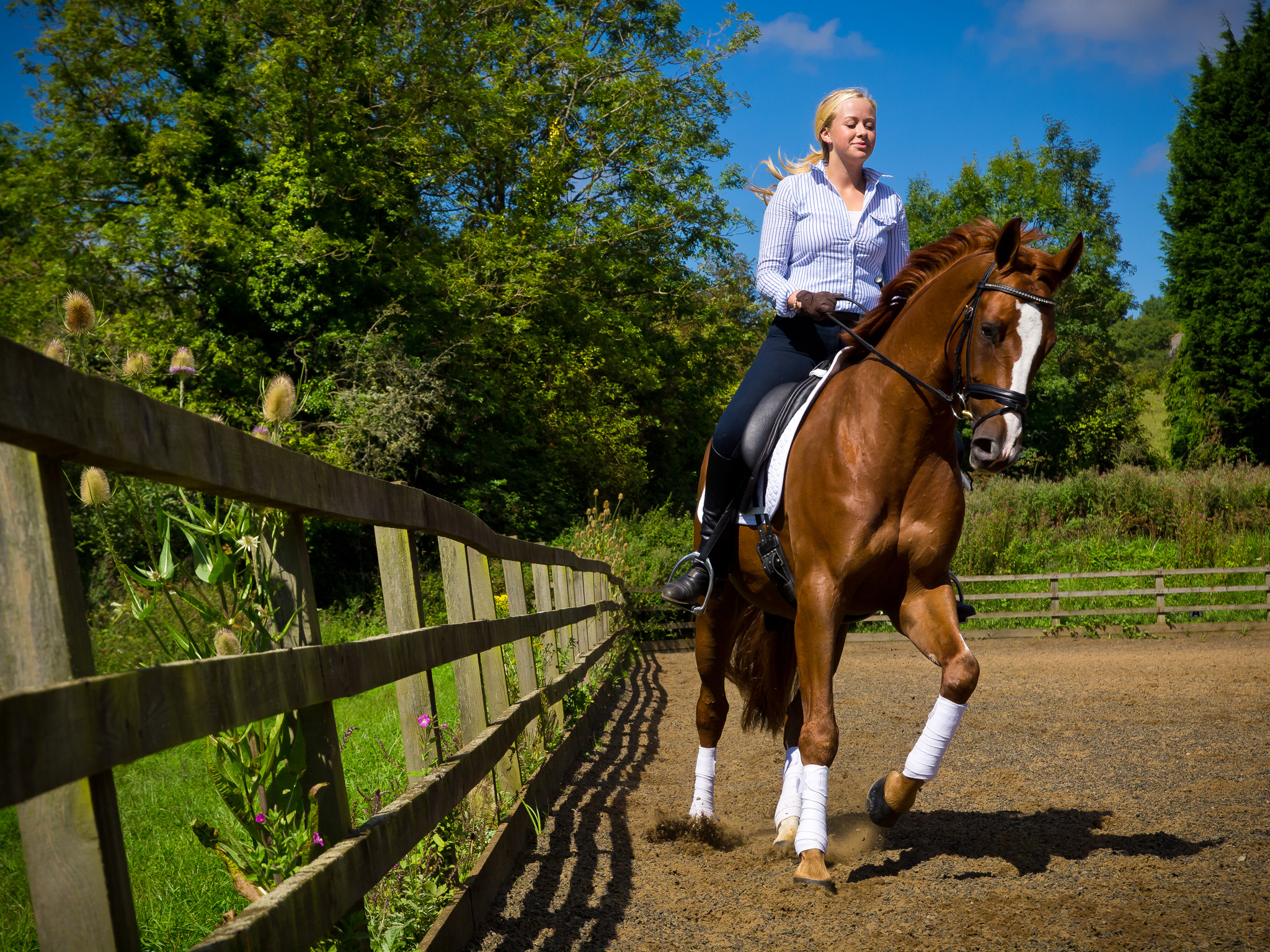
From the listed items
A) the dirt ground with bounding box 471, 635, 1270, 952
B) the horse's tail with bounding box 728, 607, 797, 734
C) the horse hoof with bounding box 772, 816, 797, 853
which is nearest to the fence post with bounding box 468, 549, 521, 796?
the dirt ground with bounding box 471, 635, 1270, 952

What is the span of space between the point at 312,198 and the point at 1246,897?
741 inches

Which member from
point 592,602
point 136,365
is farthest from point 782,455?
point 592,602

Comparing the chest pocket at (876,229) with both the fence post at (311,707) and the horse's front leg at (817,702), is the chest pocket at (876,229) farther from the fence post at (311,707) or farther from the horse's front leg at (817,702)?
the fence post at (311,707)

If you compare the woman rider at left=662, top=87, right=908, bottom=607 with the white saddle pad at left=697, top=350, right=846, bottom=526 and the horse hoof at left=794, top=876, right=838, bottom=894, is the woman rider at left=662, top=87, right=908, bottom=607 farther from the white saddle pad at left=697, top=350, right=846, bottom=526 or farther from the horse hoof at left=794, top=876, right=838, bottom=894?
the horse hoof at left=794, top=876, right=838, bottom=894

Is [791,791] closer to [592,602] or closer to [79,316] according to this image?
[79,316]

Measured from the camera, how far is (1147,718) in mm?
7352

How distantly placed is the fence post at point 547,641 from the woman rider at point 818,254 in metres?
1.50

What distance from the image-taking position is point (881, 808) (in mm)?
3729

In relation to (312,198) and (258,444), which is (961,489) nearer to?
(258,444)

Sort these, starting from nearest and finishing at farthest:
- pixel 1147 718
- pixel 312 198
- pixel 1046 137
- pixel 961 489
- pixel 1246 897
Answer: pixel 1246 897 → pixel 961 489 → pixel 1147 718 → pixel 312 198 → pixel 1046 137

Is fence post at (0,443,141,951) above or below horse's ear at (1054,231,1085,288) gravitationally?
below

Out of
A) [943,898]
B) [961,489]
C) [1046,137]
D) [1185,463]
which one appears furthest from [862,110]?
[1046,137]

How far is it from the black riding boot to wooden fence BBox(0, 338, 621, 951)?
201 cm

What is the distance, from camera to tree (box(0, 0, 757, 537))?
1806cm
